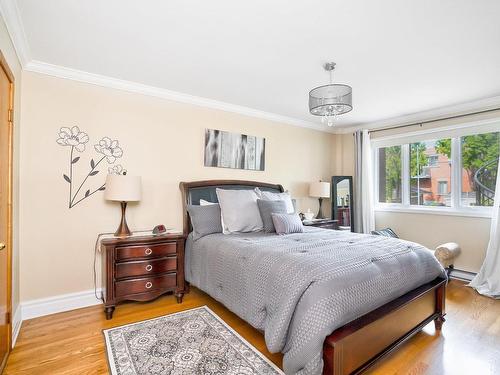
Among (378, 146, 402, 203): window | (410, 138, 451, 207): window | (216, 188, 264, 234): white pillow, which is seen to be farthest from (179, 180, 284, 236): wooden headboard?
(410, 138, 451, 207): window

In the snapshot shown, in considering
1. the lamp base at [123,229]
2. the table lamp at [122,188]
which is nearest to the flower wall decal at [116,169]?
the table lamp at [122,188]

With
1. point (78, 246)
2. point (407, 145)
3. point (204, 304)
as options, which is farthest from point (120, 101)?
point (407, 145)

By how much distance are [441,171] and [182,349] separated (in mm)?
4291

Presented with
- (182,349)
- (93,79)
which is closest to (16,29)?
(93,79)

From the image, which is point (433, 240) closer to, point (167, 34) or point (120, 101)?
point (167, 34)

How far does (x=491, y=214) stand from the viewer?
140 inches

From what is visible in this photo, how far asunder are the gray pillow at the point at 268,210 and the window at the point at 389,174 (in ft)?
8.18

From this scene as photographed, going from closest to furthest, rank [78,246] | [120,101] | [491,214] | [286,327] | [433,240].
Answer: [286,327], [78,246], [120,101], [491,214], [433,240]

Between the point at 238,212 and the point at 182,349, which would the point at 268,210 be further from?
the point at 182,349

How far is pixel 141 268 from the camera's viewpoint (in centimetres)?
273

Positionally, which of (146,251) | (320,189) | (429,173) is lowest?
(146,251)

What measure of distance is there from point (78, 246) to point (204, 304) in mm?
1458

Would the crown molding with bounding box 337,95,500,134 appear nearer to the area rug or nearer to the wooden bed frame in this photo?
the wooden bed frame

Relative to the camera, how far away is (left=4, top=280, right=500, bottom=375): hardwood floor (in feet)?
6.07
